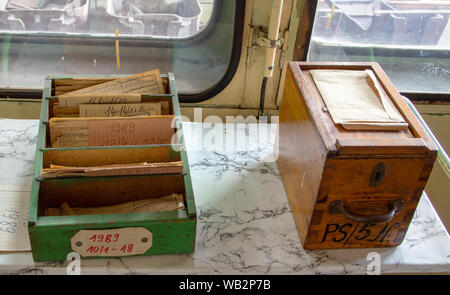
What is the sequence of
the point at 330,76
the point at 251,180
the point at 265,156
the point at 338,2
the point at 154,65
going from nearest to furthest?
the point at 330,76
the point at 251,180
the point at 265,156
the point at 338,2
the point at 154,65

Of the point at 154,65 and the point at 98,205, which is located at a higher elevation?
the point at 154,65

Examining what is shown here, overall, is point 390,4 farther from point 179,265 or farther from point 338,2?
point 179,265

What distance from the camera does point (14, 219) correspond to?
1327 millimetres

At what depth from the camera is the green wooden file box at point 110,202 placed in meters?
1.13

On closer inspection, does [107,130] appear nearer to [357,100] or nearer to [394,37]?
[357,100]

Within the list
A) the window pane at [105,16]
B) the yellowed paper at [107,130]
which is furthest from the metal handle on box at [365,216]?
the window pane at [105,16]

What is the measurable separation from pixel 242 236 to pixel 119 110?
57 cm

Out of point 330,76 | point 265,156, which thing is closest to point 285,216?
point 265,156

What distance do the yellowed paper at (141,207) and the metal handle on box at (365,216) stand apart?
42cm

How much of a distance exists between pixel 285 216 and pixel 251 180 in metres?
0.20

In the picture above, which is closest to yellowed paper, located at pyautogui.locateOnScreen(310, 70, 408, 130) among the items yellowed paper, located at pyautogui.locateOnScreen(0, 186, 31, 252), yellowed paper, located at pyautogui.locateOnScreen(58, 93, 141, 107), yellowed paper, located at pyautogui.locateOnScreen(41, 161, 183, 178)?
yellowed paper, located at pyautogui.locateOnScreen(41, 161, 183, 178)

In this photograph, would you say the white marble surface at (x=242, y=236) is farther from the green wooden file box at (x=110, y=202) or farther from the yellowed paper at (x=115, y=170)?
the yellowed paper at (x=115, y=170)

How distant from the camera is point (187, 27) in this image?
191 cm

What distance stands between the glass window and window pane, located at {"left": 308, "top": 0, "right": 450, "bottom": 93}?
44 centimetres
